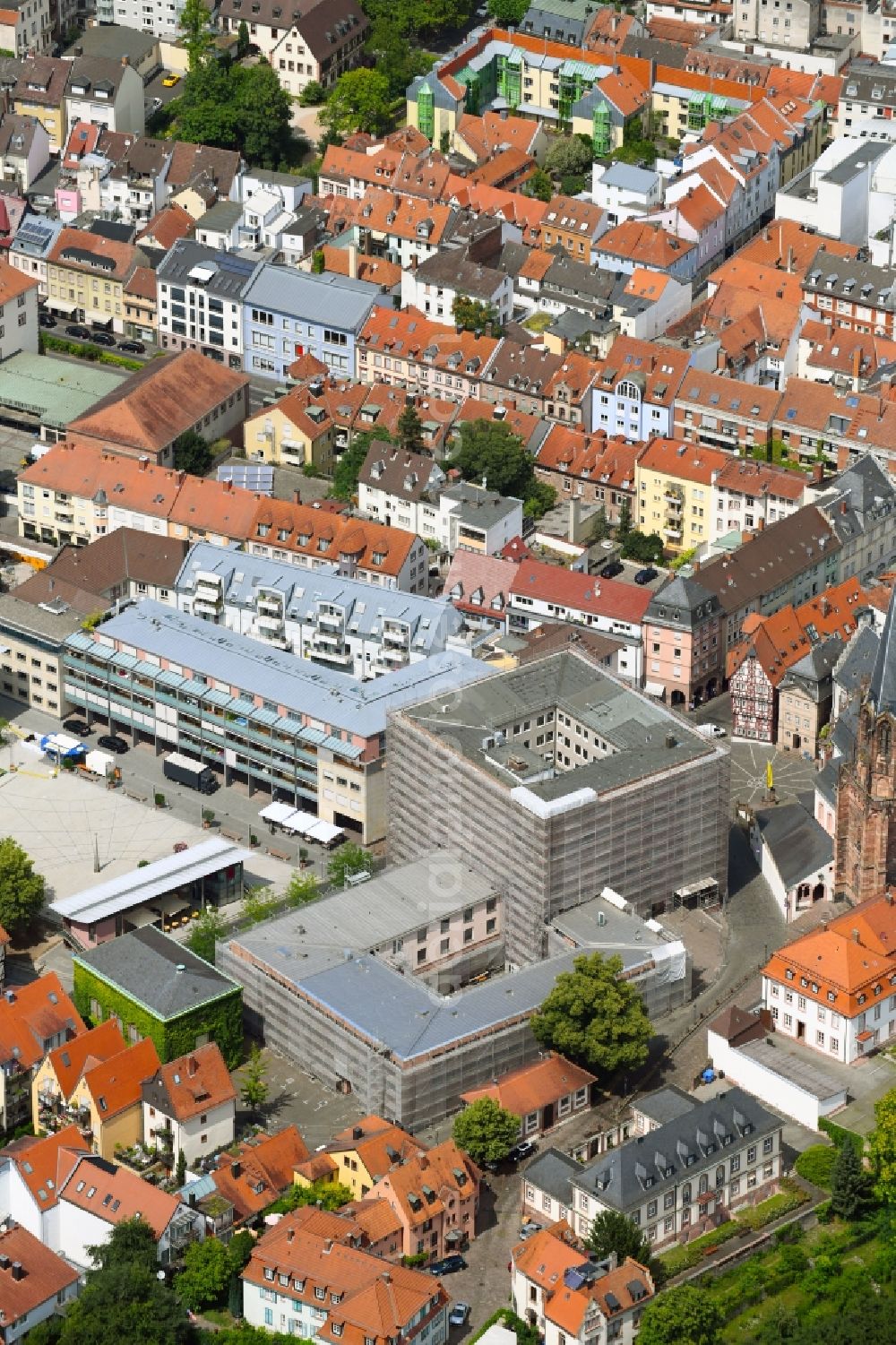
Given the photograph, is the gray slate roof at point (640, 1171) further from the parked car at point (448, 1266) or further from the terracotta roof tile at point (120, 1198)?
the terracotta roof tile at point (120, 1198)

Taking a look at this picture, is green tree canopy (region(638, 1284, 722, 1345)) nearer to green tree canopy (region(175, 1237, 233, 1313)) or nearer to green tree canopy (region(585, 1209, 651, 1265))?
green tree canopy (region(585, 1209, 651, 1265))

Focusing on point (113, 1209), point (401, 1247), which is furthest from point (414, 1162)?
point (113, 1209)

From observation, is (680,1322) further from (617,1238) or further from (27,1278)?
(27,1278)

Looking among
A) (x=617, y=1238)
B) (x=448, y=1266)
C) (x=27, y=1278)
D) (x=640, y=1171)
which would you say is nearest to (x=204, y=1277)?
(x=27, y=1278)

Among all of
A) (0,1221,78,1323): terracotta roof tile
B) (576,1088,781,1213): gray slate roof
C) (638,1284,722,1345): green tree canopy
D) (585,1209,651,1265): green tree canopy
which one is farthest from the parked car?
(0,1221,78,1323): terracotta roof tile

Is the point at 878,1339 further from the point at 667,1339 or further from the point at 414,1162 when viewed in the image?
the point at 414,1162

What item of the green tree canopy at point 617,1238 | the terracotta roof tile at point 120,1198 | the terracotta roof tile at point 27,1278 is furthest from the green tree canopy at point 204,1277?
the green tree canopy at point 617,1238
